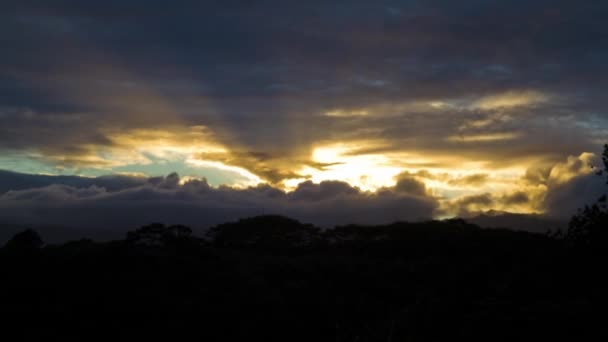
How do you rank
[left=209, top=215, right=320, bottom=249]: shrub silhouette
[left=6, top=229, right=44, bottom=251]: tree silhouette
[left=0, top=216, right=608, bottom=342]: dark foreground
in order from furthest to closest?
[left=209, top=215, right=320, bottom=249]: shrub silhouette, [left=6, top=229, right=44, bottom=251]: tree silhouette, [left=0, top=216, right=608, bottom=342]: dark foreground

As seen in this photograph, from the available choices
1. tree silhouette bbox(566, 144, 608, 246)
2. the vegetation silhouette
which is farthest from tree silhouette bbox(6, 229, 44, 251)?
tree silhouette bbox(566, 144, 608, 246)

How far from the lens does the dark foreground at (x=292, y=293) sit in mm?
26344

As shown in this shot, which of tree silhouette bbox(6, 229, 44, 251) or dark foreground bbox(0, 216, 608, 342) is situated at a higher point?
tree silhouette bbox(6, 229, 44, 251)

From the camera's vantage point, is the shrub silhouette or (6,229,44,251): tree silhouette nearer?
(6,229,44,251): tree silhouette

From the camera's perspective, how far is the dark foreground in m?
26.3

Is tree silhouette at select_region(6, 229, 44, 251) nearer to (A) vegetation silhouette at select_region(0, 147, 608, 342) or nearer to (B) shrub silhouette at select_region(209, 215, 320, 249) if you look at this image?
(A) vegetation silhouette at select_region(0, 147, 608, 342)

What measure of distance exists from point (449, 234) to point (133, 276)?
4513cm

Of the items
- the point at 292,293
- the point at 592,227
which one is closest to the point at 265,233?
the point at 292,293

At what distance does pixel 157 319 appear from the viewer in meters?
37.0

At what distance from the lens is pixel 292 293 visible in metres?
43.3

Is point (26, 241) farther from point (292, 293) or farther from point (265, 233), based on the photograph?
point (265, 233)

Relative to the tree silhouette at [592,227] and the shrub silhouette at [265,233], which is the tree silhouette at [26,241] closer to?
the shrub silhouette at [265,233]

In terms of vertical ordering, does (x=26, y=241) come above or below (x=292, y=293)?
above

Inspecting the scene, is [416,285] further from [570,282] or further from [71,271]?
[71,271]
